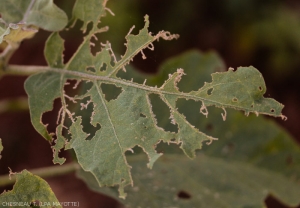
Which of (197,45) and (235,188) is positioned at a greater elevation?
(197,45)

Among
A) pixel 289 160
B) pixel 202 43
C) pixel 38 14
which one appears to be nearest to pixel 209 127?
pixel 289 160

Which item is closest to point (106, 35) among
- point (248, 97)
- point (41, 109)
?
point (41, 109)

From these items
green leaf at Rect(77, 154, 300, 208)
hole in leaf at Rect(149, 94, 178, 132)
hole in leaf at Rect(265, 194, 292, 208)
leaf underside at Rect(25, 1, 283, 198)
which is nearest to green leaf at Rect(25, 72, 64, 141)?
leaf underside at Rect(25, 1, 283, 198)

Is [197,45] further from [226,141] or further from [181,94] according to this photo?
[181,94]

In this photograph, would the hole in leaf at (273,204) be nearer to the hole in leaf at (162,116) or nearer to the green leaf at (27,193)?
the hole in leaf at (162,116)

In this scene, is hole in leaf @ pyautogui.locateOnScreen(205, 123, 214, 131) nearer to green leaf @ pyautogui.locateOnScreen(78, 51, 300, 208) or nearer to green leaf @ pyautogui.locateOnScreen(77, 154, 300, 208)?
green leaf @ pyautogui.locateOnScreen(78, 51, 300, 208)

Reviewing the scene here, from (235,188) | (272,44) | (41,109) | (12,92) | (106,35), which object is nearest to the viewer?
(41,109)

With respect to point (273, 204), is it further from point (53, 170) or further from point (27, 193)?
point (27, 193)
